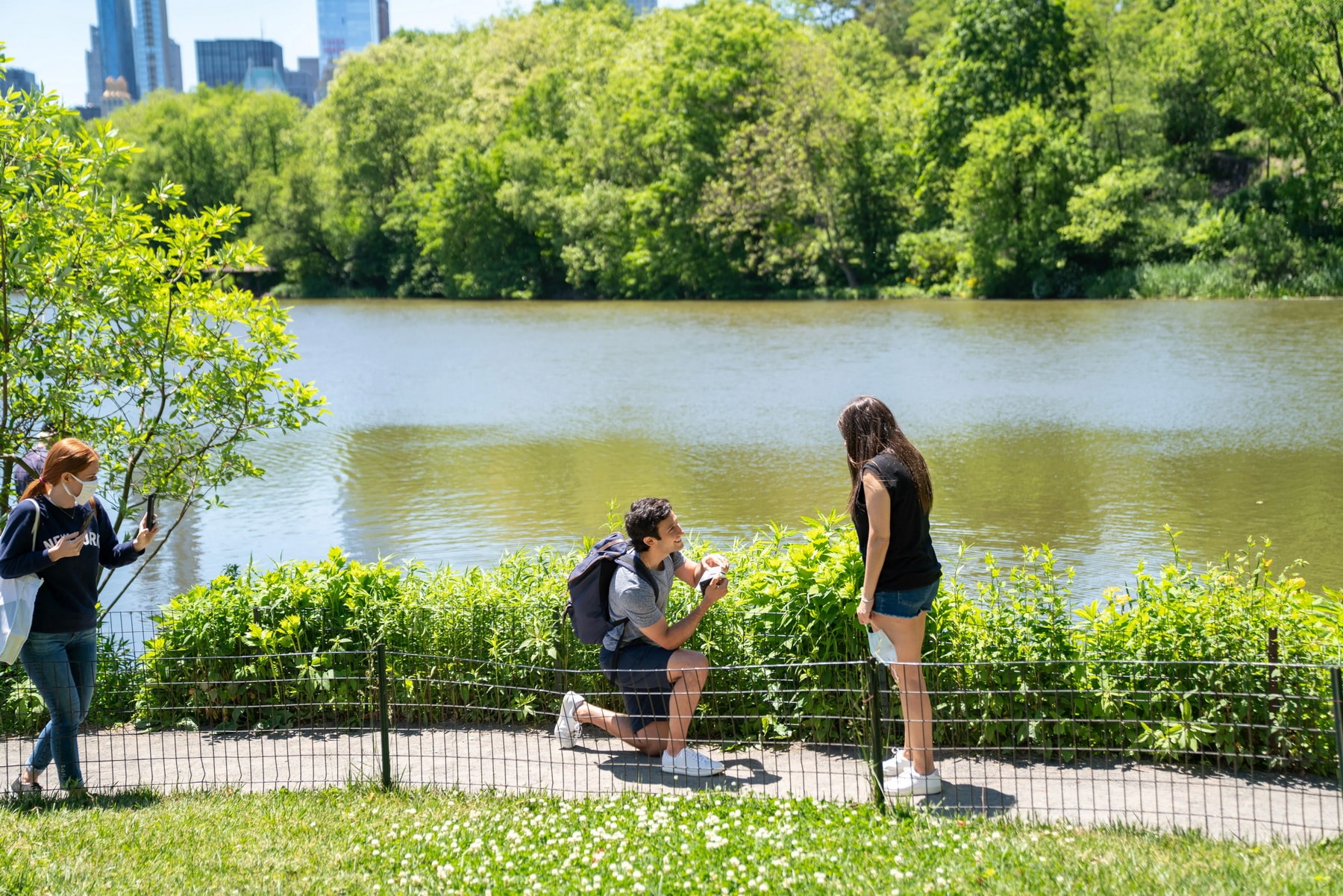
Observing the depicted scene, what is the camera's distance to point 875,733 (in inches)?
212

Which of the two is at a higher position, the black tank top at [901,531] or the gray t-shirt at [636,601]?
the black tank top at [901,531]

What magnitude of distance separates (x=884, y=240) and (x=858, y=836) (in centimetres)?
5218

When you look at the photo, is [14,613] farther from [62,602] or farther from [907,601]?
[907,601]

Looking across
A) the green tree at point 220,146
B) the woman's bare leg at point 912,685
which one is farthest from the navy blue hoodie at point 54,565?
the green tree at point 220,146

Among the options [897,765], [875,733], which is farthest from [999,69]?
[875,733]

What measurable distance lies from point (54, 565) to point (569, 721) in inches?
103

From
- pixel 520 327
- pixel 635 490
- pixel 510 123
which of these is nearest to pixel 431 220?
pixel 510 123

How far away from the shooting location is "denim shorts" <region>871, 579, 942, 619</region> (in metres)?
5.80

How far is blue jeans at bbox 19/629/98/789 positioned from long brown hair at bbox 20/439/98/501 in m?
0.72

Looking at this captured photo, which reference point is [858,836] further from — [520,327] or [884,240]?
[884,240]

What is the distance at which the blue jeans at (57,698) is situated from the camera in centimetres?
602

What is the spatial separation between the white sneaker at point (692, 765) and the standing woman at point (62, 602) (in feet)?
9.32

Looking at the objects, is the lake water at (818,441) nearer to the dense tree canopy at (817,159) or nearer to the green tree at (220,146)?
the dense tree canopy at (817,159)

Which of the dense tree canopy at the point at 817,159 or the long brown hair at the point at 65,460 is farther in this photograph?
the dense tree canopy at the point at 817,159
